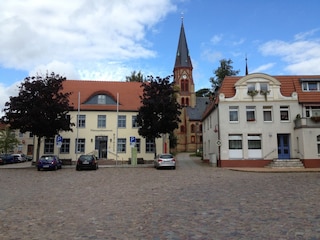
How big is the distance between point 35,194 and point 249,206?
868cm

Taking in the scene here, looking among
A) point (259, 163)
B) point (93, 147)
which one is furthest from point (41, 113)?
point (259, 163)

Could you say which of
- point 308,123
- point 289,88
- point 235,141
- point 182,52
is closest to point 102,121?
point 235,141

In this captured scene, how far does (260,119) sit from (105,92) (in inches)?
806

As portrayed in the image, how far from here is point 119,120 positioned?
41625mm

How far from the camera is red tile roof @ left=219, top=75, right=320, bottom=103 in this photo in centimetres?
3128

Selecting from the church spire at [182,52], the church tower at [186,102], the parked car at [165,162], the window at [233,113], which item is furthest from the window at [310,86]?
the church spire at [182,52]

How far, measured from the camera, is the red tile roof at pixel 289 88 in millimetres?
31281

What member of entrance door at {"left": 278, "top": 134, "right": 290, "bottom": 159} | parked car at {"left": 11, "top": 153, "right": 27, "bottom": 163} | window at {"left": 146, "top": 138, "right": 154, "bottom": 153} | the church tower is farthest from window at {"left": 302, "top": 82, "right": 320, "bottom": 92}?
the church tower

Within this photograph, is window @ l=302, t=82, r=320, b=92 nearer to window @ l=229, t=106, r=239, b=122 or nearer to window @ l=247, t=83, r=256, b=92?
window @ l=247, t=83, r=256, b=92

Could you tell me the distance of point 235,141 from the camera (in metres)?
31.0

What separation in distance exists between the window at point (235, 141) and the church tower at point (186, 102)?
53.2 metres

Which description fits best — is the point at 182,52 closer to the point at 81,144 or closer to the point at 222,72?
the point at 222,72

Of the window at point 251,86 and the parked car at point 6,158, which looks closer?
the window at point 251,86

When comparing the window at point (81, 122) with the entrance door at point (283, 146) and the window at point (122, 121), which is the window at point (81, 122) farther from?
the entrance door at point (283, 146)
